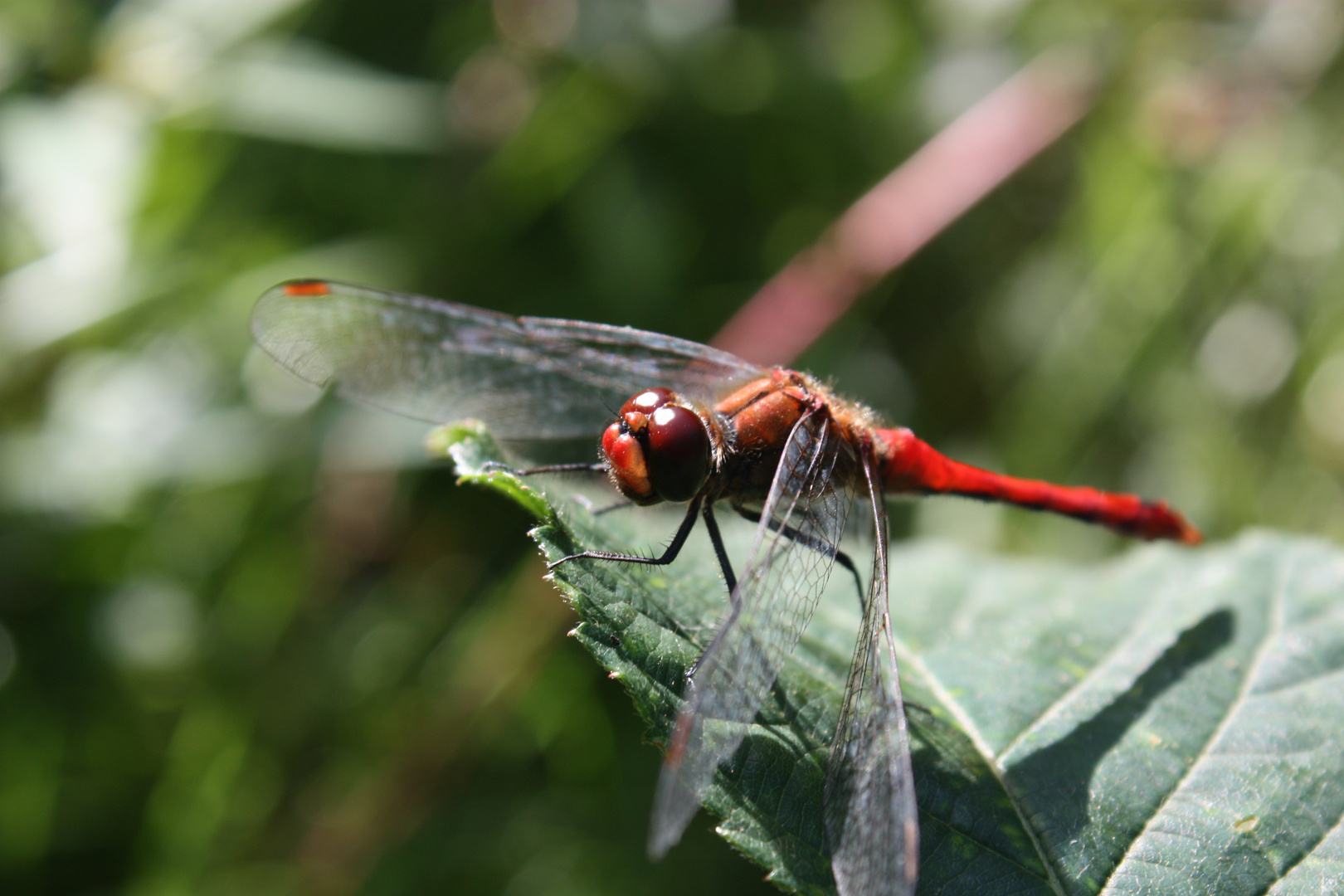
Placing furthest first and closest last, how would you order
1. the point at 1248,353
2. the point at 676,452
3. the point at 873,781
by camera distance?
the point at 1248,353 < the point at 676,452 < the point at 873,781

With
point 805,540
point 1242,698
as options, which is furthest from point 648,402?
point 1242,698

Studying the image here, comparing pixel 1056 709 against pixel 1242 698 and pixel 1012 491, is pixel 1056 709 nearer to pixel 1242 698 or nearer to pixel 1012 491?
pixel 1242 698

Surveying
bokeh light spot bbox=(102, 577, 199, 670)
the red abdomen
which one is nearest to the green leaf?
the red abdomen

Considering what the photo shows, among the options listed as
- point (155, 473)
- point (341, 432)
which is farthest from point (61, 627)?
point (341, 432)

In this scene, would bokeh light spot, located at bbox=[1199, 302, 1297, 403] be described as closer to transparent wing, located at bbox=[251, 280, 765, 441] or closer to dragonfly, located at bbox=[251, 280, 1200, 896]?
dragonfly, located at bbox=[251, 280, 1200, 896]

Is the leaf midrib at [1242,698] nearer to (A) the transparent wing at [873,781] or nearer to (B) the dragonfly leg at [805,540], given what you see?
(A) the transparent wing at [873,781]

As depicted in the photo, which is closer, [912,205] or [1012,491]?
[1012,491]
